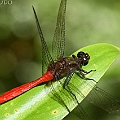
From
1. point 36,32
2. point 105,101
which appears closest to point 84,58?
point 105,101

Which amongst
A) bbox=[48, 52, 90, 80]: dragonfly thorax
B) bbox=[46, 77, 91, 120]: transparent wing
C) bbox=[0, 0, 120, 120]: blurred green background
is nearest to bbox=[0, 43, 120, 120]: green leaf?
bbox=[46, 77, 91, 120]: transparent wing

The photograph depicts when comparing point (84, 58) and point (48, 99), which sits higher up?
point (84, 58)

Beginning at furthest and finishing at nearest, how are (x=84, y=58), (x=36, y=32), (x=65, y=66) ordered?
(x=36, y=32) < (x=65, y=66) < (x=84, y=58)

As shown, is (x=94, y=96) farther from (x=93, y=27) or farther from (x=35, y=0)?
(x=35, y=0)

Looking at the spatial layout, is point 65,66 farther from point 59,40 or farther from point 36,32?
point 36,32

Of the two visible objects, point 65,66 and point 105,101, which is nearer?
point 105,101

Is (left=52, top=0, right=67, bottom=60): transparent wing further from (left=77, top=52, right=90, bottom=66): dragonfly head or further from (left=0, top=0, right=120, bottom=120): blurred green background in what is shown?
(left=0, top=0, right=120, bottom=120): blurred green background

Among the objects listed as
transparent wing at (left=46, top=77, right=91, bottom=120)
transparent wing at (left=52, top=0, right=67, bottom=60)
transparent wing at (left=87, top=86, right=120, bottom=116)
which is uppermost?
transparent wing at (left=52, top=0, right=67, bottom=60)

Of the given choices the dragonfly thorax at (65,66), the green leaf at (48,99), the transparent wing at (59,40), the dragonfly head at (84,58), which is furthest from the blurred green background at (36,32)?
the green leaf at (48,99)
